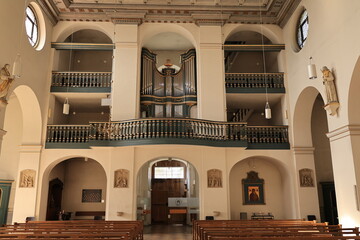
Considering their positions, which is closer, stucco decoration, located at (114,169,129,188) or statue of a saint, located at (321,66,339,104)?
statue of a saint, located at (321,66,339,104)

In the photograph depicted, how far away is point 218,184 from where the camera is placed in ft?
47.2

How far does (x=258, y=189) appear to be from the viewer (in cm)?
1636

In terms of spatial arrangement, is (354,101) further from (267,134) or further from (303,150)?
(267,134)

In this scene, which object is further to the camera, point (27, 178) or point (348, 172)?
point (27, 178)

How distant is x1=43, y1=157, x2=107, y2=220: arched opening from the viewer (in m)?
16.8

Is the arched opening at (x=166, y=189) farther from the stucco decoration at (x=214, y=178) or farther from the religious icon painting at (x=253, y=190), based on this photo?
the stucco decoration at (x=214, y=178)

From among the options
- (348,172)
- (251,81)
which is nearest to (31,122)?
(251,81)

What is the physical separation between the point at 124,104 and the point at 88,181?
207 inches

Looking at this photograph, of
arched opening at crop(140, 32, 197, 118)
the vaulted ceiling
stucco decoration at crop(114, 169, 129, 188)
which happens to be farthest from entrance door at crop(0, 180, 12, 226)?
the vaulted ceiling

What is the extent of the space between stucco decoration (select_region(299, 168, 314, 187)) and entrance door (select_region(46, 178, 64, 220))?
11.8 metres

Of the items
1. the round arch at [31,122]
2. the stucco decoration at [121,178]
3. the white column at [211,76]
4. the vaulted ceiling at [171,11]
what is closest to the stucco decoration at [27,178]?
the round arch at [31,122]

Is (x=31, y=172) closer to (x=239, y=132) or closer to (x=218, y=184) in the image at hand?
(x=218, y=184)

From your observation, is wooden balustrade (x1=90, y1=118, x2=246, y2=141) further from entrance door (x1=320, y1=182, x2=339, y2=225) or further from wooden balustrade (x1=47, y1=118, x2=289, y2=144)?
entrance door (x1=320, y1=182, x2=339, y2=225)

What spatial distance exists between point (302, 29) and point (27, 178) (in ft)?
45.6
